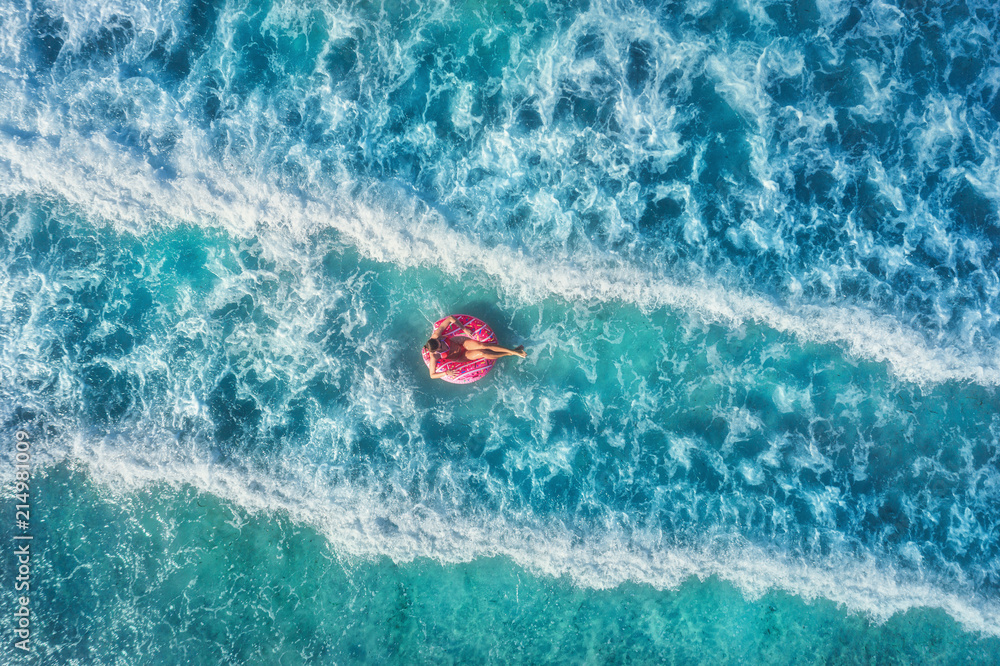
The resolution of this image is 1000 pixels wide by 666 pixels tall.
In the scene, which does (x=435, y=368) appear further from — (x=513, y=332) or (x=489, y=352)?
(x=513, y=332)

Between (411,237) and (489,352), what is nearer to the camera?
(489,352)

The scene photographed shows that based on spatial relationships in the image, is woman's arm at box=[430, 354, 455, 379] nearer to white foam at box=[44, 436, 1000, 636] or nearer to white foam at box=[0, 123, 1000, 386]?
white foam at box=[0, 123, 1000, 386]

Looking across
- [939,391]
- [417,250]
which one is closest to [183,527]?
[417,250]

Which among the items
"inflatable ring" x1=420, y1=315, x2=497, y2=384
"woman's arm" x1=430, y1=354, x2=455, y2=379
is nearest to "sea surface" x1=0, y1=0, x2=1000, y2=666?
"inflatable ring" x1=420, y1=315, x2=497, y2=384

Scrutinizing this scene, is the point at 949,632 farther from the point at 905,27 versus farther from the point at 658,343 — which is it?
the point at 905,27

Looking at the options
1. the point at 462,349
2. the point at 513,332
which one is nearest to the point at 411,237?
the point at 462,349

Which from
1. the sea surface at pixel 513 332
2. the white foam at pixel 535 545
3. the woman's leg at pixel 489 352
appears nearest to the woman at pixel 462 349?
the woman's leg at pixel 489 352
